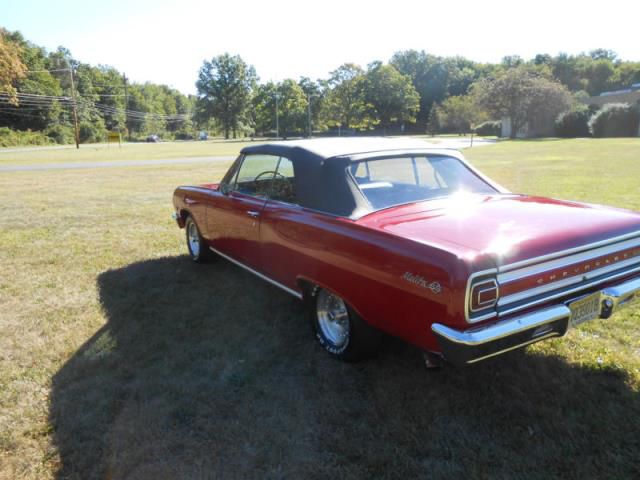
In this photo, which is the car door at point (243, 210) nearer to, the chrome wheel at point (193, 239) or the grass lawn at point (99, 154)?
the chrome wheel at point (193, 239)

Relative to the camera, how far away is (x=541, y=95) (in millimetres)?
48750

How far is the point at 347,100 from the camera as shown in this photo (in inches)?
3073

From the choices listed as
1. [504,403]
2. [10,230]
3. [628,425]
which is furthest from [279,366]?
[10,230]

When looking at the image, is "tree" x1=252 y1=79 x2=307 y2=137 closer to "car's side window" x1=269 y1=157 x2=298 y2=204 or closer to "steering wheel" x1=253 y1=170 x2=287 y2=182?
"steering wheel" x1=253 y1=170 x2=287 y2=182

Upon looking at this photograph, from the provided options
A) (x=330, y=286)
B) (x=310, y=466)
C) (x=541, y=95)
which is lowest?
(x=310, y=466)

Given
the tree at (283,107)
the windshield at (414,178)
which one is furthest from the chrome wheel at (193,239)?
the tree at (283,107)

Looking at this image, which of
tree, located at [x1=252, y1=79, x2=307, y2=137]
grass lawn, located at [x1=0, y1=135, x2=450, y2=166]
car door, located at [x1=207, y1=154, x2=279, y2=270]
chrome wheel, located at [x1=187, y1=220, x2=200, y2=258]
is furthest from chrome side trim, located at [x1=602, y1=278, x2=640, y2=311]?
tree, located at [x1=252, y1=79, x2=307, y2=137]

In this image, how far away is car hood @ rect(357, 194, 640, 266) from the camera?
8.29ft

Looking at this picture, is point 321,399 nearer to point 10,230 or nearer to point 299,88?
point 10,230

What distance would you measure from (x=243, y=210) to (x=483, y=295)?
249 centimetres

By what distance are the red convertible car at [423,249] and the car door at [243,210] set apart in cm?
2

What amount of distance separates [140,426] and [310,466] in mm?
1045

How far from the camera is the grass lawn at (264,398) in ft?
7.88

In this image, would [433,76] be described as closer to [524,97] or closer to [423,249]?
[524,97]
